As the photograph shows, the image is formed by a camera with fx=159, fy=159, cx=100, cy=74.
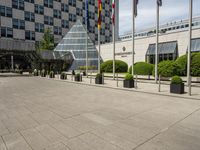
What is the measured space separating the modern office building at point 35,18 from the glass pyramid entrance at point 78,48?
10.1 m

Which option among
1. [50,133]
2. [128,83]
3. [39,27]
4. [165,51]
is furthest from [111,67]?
[39,27]

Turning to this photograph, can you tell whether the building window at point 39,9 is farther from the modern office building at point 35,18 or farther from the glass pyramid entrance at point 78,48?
the glass pyramid entrance at point 78,48

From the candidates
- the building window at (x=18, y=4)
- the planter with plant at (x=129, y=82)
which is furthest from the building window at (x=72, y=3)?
the planter with plant at (x=129, y=82)

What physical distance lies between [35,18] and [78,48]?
19.0m

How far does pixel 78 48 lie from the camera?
43188mm

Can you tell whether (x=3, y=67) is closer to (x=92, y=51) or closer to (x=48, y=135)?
(x=92, y=51)

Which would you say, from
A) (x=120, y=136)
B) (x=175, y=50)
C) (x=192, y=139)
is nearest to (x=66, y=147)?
(x=120, y=136)

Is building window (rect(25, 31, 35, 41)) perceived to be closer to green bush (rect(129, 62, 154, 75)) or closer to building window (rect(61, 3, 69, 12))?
building window (rect(61, 3, 69, 12))

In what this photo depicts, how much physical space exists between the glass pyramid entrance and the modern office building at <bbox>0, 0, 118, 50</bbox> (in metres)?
10.1

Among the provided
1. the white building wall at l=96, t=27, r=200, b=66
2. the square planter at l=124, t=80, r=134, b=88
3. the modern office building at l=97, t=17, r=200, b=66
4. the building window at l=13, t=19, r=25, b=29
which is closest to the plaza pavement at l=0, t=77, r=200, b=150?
the square planter at l=124, t=80, r=134, b=88

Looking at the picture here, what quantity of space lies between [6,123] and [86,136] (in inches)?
128

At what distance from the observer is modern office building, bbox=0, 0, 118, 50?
43719 millimetres

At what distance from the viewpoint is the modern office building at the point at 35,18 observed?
43719 millimetres

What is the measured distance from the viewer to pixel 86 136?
472 cm
